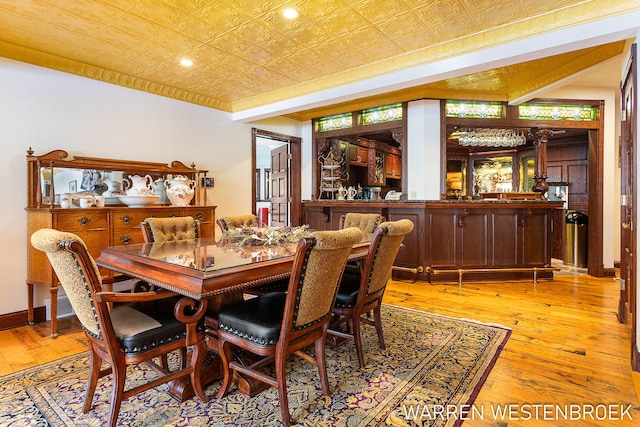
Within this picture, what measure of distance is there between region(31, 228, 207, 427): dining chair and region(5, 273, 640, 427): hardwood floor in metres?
1.20

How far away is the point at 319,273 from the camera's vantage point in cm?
167

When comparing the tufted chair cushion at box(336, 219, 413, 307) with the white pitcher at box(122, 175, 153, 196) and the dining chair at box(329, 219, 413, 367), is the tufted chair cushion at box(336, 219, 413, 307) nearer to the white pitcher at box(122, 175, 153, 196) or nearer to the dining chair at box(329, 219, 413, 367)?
the dining chair at box(329, 219, 413, 367)

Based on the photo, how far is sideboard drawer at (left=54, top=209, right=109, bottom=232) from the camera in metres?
2.90

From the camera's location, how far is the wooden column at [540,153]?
5039 millimetres

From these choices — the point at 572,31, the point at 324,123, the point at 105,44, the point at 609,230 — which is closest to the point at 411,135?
the point at 324,123

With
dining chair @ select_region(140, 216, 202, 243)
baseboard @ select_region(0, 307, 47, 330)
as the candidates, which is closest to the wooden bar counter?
dining chair @ select_region(140, 216, 202, 243)

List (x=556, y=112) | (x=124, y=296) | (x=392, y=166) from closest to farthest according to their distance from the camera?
(x=124, y=296)
(x=556, y=112)
(x=392, y=166)

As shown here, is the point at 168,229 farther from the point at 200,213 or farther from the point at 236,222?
the point at 200,213

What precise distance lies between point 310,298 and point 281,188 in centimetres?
439

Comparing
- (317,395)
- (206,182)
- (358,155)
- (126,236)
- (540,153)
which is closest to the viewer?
(317,395)

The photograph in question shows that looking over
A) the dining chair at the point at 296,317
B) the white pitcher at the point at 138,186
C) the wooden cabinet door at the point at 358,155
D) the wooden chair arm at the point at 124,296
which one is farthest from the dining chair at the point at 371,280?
the wooden cabinet door at the point at 358,155

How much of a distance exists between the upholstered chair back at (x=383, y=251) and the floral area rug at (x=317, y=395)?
526 millimetres

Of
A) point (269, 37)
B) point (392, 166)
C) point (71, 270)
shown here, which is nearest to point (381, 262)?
point (71, 270)

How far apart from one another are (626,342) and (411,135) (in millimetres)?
3305
